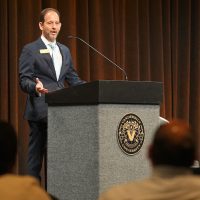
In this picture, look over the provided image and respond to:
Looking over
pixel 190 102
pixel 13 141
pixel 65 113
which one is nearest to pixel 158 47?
pixel 190 102

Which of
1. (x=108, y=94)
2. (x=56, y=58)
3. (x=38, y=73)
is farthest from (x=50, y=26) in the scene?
(x=108, y=94)

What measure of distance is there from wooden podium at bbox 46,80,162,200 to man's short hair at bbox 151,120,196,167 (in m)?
1.46

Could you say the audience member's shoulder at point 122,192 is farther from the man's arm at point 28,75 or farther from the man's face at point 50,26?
the man's face at point 50,26

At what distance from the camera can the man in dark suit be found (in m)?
3.59

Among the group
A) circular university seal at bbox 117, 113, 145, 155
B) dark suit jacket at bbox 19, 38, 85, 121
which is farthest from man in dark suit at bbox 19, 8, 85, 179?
circular university seal at bbox 117, 113, 145, 155

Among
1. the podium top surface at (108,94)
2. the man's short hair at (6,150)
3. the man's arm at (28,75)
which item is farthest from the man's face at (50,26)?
the man's short hair at (6,150)

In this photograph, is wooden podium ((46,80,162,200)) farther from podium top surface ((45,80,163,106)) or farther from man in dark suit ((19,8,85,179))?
man in dark suit ((19,8,85,179))

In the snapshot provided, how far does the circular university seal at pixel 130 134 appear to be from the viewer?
307 centimetres

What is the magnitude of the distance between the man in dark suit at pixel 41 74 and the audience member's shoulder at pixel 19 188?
77.7 inches

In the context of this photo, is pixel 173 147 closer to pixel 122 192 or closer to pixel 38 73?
pixel 122 192

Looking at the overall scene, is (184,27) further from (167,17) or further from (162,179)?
(162,179)

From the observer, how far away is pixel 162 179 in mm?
1513

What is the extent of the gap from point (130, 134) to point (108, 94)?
0.87ft

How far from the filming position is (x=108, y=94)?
3037 millimetres
